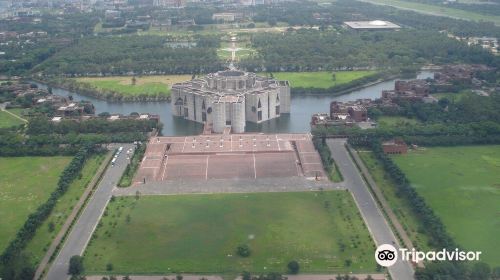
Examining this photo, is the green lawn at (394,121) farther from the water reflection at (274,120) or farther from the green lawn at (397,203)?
the green lawn at (397,203)

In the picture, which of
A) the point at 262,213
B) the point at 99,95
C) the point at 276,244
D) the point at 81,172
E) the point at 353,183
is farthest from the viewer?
the point at 99,95

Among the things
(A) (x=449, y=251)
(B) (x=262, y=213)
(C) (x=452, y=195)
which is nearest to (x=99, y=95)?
(B) (x=262, y=213)

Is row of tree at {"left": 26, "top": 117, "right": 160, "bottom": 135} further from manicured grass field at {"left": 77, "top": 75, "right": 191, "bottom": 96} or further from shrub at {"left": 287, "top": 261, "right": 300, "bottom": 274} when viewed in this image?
shrub at {"left": 287, "top": 261, "right": 300, "bottom": 274}

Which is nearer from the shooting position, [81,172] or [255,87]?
[81,172]

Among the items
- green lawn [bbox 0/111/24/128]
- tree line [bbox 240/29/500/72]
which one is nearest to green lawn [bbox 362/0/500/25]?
tree line [bbox 240/29/500/72]

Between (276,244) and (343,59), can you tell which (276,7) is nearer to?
(343,59)

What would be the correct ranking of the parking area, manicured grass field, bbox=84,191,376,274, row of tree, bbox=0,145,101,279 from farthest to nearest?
the parking area
manicured grass field, bbox=84,191,376,274
row of tree, bbox=0,145,101,279

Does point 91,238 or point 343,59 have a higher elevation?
point 343,59
